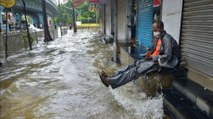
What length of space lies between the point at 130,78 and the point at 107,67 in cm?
515

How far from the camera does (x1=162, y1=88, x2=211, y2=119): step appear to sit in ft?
12.4

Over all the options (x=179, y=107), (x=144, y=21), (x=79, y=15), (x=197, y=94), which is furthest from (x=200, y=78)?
(x=79, y=15)

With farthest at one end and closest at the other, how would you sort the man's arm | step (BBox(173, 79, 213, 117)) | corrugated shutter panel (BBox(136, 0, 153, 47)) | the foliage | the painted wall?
the foliage, the painted wall, corrugated shutter panel (BBox(136, 0, 153, 47)), the man's arm, step (BBox(173, 79, 213, 117))

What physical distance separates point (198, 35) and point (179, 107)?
5.68ft

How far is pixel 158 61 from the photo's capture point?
4.98m

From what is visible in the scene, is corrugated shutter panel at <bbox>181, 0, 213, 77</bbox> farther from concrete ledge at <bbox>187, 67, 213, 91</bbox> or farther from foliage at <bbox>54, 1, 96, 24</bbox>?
foliage at <bbox>54, 1, 96, 24</bbox>

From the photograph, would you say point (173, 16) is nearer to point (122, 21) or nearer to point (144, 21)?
point (144, 21)

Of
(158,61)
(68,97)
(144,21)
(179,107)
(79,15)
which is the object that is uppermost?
(79,15)

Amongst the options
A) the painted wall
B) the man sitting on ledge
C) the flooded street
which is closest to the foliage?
A: the painted wall

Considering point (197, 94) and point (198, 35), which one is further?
point (198, 35)

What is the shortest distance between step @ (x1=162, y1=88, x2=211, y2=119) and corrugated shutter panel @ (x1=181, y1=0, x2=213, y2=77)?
72 centimetres

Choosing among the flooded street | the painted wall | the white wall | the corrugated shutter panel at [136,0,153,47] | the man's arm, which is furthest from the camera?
the painted wall

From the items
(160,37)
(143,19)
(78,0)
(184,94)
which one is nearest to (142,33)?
(143,19)

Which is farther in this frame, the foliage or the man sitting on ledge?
the foliage
